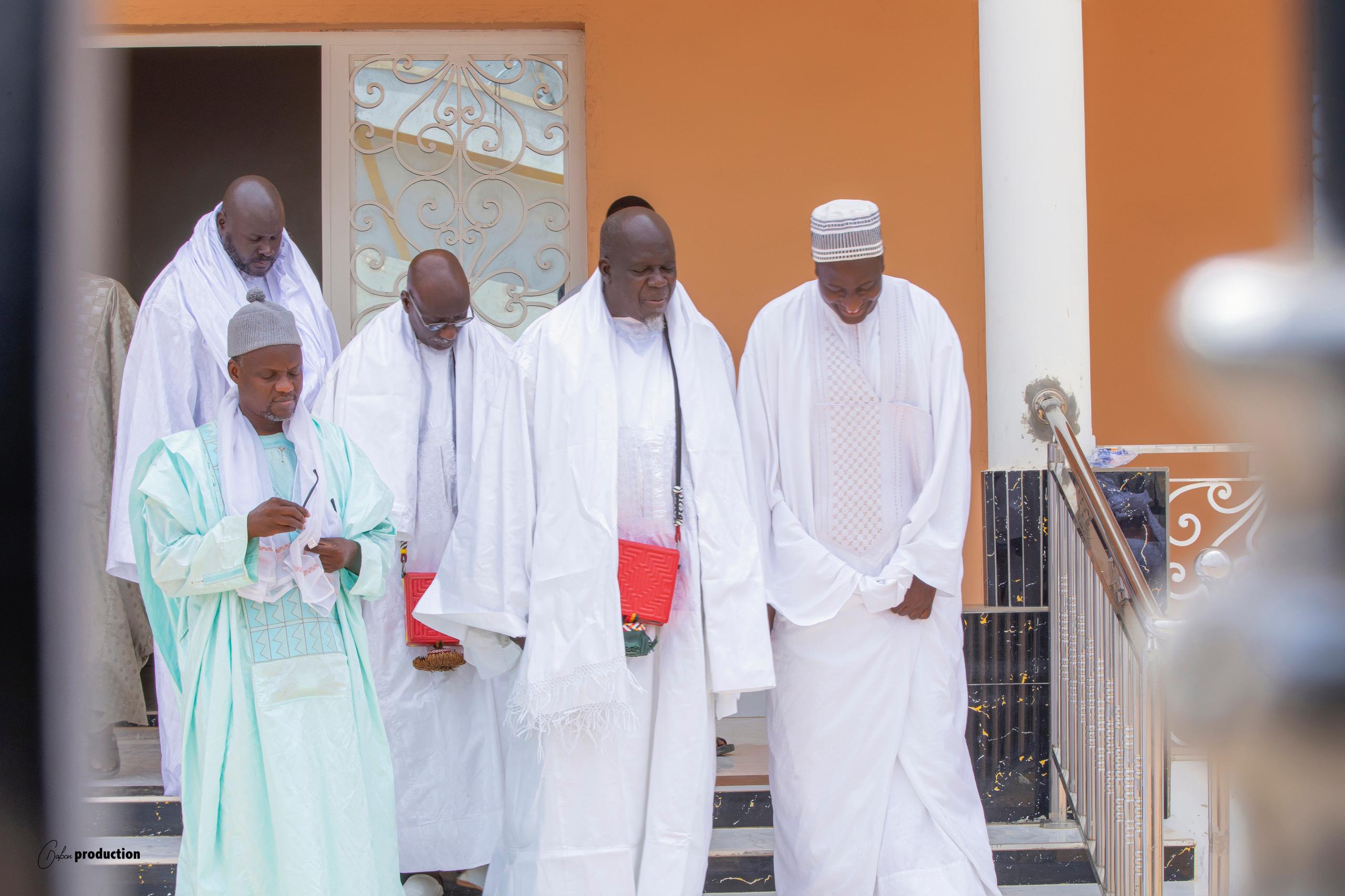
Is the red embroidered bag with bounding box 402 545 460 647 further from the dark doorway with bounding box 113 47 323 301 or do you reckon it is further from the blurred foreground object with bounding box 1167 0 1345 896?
the dark doorway with bounding box 113 47 323 301

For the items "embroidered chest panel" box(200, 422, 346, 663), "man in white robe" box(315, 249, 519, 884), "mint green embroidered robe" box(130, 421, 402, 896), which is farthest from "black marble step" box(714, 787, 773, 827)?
"embroidered chest panel" box(200, 422, 346, 663)

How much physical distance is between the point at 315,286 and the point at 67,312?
14.3 ft

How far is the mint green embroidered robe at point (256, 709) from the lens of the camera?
3.31 meters

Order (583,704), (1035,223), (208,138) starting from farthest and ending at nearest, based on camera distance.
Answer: (208,138), (1035,223), (583,704)

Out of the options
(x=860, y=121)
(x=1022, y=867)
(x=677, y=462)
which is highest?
(x=860, y=121)

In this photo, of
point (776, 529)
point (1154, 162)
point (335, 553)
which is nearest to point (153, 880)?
point (335, 553)

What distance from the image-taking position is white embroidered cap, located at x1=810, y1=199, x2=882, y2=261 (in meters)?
3.85

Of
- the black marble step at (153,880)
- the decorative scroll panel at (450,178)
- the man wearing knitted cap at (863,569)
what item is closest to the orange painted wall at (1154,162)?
the decorative scroll panel at (450,178)

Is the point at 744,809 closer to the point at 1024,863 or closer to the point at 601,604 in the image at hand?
the point at 1024,863

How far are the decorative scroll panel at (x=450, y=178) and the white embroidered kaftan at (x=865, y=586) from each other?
282 centimetres

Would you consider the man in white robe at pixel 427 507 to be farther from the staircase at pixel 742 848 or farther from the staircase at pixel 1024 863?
the staircase at pixel 1024 863

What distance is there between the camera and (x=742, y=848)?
451cm

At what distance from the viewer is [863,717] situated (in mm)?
3922

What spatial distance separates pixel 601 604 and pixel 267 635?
0.93 m
